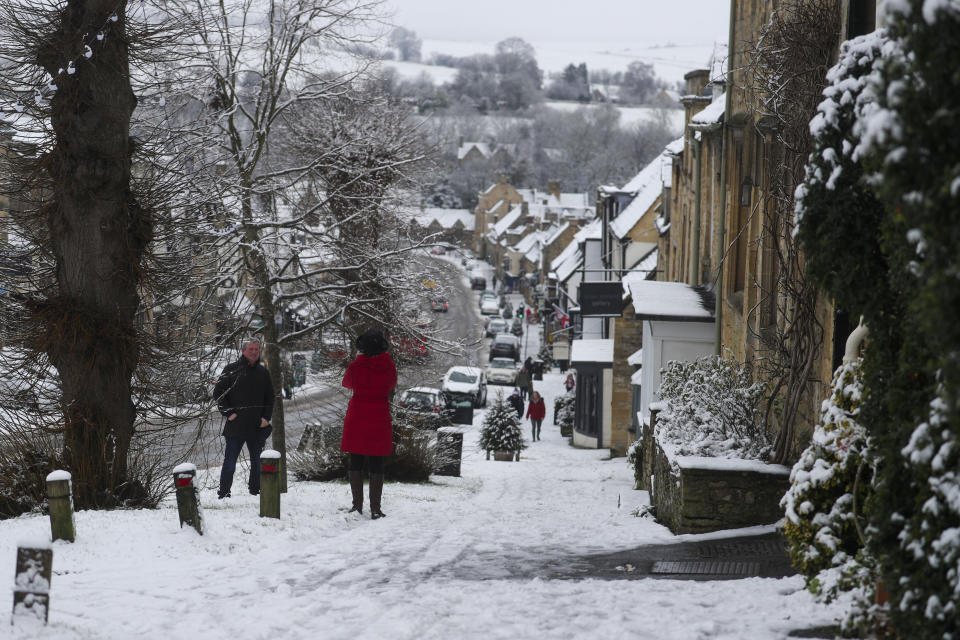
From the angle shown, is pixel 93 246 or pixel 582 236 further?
pixel 582 236

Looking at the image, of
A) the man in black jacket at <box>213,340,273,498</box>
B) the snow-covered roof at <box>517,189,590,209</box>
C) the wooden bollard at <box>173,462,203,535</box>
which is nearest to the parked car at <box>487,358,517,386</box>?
the man in black jacket at <box>213,340,273,498</box>

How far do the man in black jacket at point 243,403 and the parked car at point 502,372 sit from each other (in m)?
37.0

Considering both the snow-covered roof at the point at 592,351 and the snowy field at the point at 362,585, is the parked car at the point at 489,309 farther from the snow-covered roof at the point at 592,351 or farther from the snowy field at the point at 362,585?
the snowy field at the point at 362,585

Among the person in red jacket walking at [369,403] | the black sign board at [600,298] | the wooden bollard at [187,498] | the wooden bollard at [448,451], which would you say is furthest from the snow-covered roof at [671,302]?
the wooden bollard at [187,498]

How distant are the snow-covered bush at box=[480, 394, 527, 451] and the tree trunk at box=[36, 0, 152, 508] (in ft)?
51.9

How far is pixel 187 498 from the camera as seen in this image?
7797mm

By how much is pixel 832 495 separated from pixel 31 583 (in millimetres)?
4620

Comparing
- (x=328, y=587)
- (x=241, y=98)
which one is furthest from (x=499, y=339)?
(x=328, y=587)

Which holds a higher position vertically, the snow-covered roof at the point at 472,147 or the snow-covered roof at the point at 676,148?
the snow-covered roof at the point at 472,147

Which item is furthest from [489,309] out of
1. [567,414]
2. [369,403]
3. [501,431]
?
[369,403]

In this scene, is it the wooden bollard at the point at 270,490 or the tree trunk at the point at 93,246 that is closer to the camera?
the wooden bollard at the point at 270,490

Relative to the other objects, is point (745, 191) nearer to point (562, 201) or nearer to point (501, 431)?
point (501, 431)

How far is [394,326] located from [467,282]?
268 feet

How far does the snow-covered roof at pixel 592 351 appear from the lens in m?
31.5
